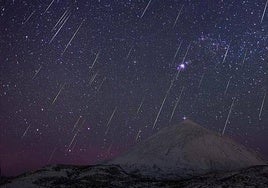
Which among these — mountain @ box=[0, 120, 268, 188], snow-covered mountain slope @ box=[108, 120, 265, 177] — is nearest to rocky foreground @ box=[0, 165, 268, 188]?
mountain @ box=[0, 120, 268, 188]

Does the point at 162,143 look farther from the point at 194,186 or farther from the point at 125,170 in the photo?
the point at 194,186

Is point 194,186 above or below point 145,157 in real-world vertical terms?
below

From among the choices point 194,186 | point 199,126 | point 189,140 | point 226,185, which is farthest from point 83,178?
point 199,126

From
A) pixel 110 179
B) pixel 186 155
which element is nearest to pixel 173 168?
pixel 186 155

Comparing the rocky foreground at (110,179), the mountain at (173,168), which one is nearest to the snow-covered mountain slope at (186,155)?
the mountain at (173,168)

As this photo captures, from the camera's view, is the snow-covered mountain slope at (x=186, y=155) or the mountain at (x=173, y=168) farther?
the snow-covered mountain slope at (x=186, y=155)

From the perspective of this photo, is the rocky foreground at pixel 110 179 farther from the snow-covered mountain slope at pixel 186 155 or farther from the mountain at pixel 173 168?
the snow-covered mountain slope at pixel 186 155

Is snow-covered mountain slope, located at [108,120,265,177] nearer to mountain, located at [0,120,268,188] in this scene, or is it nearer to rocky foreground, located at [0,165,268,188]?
mountain, located at [0,120,268,188]
